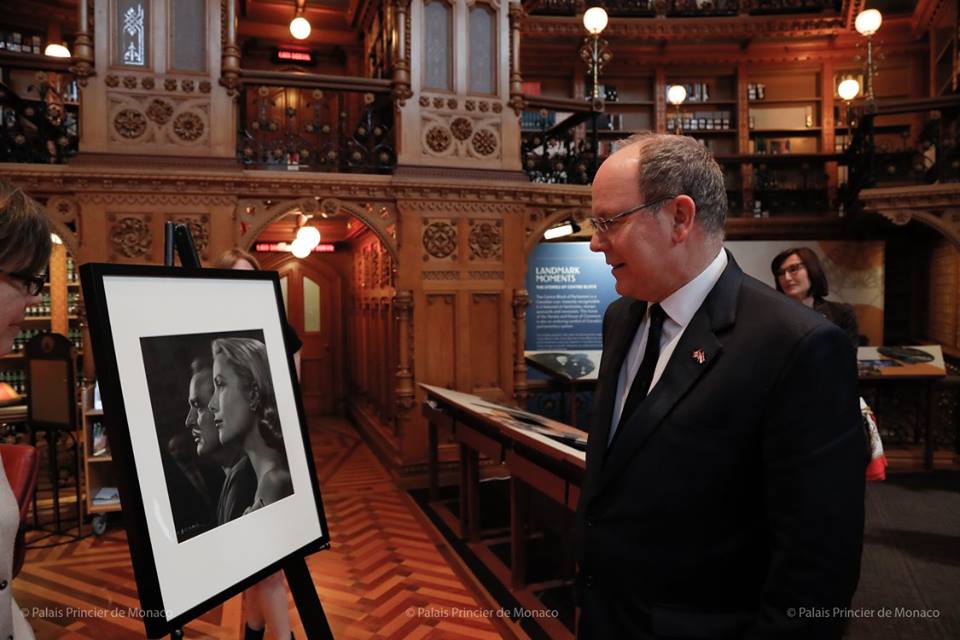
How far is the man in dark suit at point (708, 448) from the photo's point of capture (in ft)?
3.67

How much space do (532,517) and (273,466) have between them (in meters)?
3.60

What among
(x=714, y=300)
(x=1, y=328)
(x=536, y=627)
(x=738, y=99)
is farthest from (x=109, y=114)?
(x=738, y=99)

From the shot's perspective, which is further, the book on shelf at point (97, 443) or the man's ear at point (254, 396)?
the book on shelf at point (97, 443)

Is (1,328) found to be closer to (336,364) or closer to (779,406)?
(779,406)

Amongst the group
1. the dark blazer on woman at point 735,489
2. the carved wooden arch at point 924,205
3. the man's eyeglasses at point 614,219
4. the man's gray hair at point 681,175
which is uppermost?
the carved wooden arch at point 924,205

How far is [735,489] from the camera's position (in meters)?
1.23

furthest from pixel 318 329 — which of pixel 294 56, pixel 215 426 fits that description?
pixel 215 426

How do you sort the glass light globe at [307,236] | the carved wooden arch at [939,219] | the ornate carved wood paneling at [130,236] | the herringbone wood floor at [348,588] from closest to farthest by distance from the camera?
the herringbone wood floor at [348,588] → the ornate carved wood paneling at [130,236] → the carved wooden arch at [939,219] → the glass light globe at [307,236]

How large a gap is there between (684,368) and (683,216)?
13.5 inches

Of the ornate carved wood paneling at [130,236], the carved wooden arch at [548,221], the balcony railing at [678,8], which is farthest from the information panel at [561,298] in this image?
the balcony railing at [678,8]

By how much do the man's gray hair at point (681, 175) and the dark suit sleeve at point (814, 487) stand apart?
363 mm

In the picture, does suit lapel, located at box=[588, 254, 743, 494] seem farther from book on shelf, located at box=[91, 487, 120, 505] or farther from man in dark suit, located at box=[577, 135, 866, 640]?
book on shelf, located at box=[91, 487, 120, 505]

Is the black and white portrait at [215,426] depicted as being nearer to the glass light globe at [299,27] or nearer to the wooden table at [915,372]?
the wooden table at [915,372]

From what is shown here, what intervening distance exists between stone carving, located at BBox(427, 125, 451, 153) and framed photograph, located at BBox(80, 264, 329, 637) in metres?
4.60
